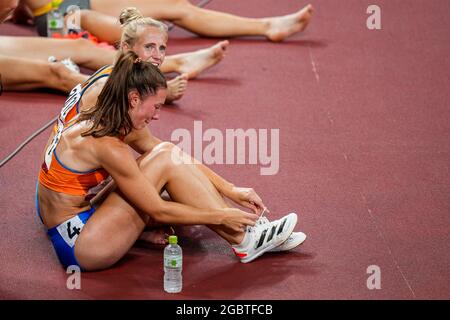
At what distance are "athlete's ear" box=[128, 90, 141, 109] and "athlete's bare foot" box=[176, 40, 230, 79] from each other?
1.73m

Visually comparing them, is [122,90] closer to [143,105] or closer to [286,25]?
[143,105]

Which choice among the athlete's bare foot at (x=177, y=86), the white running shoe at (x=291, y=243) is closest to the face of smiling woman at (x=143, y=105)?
the white running shoe at (x=291, y=243)

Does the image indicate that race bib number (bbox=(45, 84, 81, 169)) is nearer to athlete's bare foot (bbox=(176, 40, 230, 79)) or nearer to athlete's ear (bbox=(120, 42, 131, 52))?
athlete's ear (bbox=(120, 42, 131, 52))

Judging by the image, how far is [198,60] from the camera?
175 inches

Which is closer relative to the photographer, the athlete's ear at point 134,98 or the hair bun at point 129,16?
the athlete's ear at point 134,98

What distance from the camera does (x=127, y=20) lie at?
132 inches

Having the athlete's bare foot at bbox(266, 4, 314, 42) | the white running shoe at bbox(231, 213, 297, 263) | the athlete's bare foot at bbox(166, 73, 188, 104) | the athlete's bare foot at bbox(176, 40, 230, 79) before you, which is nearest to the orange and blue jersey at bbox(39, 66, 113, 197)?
the white running shoe at bbox(231, 213, 297, 263)

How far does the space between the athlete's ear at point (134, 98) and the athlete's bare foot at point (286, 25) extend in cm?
243

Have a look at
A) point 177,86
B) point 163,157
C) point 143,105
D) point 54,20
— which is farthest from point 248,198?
point 54,20

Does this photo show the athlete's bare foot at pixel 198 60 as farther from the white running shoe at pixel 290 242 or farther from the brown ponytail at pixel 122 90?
the brown ponytail at pixel 122 90

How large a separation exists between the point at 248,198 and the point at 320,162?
0.81 metres

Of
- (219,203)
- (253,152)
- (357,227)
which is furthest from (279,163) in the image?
(219,203)

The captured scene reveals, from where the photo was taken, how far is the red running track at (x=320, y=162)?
2855 mm

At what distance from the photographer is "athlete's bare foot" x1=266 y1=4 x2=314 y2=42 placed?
16.3 ft
